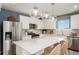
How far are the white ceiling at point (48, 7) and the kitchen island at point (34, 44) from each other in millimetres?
355

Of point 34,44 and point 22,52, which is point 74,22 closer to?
point 34,44

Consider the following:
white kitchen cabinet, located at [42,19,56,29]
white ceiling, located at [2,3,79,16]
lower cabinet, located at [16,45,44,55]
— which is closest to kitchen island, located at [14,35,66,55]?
lower cabinet, located at [16,45,44,55]

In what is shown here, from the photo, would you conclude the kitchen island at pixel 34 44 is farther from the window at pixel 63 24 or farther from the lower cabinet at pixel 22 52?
the window at pixel 63 24

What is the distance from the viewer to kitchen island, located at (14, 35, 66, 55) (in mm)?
1703

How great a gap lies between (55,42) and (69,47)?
0.20m

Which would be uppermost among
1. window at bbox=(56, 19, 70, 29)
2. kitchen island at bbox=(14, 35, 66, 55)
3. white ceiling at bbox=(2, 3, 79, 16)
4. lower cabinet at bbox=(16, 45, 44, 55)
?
white ceiling at bbox=(2, 3, 79, 16)

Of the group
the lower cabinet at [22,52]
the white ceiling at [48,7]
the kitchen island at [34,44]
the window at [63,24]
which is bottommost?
the lower cabinet at [22,52]

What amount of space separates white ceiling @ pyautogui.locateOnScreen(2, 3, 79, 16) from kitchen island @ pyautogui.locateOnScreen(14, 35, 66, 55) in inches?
14.0

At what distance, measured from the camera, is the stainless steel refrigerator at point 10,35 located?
1.70 m

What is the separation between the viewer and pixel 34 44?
1.71 m

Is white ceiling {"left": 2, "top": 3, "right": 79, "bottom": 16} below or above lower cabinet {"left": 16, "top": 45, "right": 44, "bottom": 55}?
above

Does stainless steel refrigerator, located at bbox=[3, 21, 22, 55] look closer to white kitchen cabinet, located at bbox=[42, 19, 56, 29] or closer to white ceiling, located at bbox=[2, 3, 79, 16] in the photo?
white ceiling, located at bbox=[2, 3, 79, 16]

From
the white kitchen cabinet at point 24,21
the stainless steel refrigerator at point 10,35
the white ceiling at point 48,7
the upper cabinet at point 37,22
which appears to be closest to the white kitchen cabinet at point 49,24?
the upper cabinet at point 37,22
